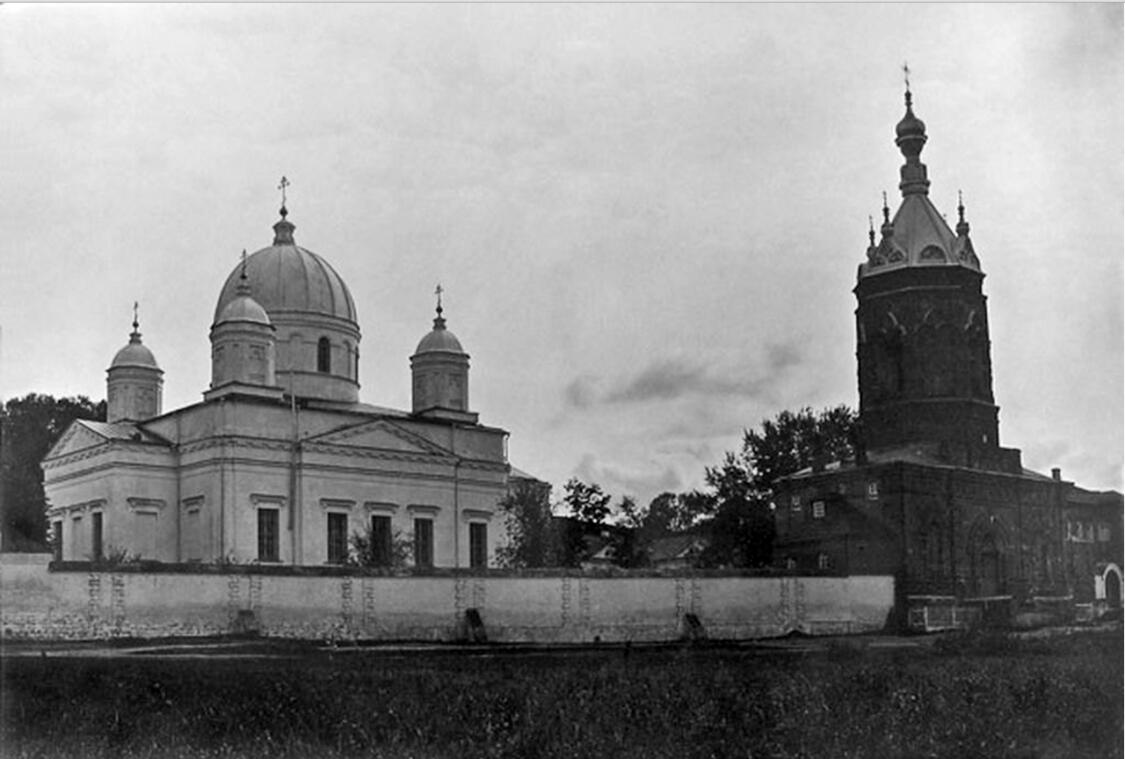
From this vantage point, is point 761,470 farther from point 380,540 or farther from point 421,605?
point 380,540

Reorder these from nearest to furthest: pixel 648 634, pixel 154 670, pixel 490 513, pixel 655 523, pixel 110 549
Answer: pixel 154 670 → pixel 655 523 → pixel 648 634 → pixel 110 549 → pixel 490 513

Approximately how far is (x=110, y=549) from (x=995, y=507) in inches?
625

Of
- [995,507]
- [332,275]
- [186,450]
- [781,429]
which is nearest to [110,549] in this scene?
[186,450]

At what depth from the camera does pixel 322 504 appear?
963 inches

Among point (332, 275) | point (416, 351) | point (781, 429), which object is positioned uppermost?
point (332, 275)

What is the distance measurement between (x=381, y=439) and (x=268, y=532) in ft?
9.44

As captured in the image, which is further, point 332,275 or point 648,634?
point 332,275

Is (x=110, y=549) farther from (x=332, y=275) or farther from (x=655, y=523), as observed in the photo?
(x=655, y=523)

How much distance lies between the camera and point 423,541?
1014 inches

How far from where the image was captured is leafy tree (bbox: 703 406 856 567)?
44.3ft

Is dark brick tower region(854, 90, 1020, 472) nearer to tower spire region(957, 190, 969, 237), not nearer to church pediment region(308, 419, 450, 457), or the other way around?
tower spire region(957, 190, 969, 237)

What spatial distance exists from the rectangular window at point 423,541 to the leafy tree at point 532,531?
14.9 feet

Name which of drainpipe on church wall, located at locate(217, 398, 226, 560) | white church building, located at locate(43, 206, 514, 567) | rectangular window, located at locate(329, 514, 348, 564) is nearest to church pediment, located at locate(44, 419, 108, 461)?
white church building, located at locate(43, 206, 514, 567)

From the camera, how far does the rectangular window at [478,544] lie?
1038 inches
